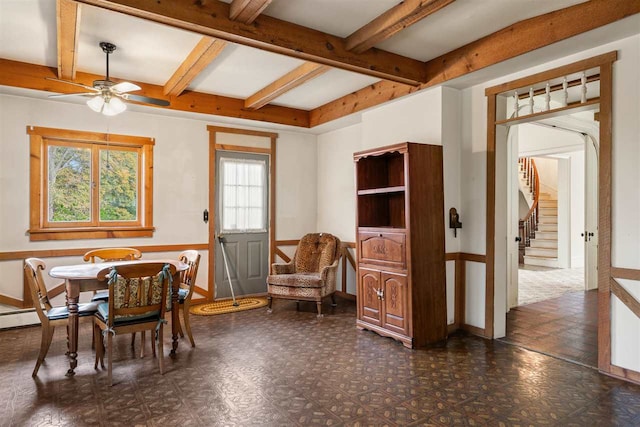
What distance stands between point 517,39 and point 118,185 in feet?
15.6

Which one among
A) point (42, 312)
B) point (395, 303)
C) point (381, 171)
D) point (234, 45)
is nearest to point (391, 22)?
point (234, 45)

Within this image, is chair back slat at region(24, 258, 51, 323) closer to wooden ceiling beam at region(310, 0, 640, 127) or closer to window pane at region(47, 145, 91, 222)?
window pane at region(47, 145, 91, 222)

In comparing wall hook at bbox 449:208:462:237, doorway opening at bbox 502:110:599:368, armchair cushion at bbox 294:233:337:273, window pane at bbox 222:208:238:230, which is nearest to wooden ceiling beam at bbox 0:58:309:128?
window pane at bbox 222:208:238:230

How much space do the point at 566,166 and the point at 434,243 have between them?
→ 6943 millimetres

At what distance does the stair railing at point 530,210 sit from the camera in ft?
32.7

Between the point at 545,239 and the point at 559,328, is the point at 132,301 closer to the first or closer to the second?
the point at 559,328

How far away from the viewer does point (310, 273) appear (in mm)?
5402

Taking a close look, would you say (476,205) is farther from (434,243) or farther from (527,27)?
(527,27)

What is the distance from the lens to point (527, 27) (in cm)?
317

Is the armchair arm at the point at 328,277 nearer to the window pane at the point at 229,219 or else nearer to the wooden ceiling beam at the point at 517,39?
the window pane at the point at 229,219

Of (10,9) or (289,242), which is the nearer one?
(10,9)

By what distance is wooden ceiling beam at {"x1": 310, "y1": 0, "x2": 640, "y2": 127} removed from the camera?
2.76 meters

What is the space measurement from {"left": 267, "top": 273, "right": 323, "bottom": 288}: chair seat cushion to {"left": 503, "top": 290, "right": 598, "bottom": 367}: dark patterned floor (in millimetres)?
2183

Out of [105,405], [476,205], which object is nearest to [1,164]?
[105,405]
